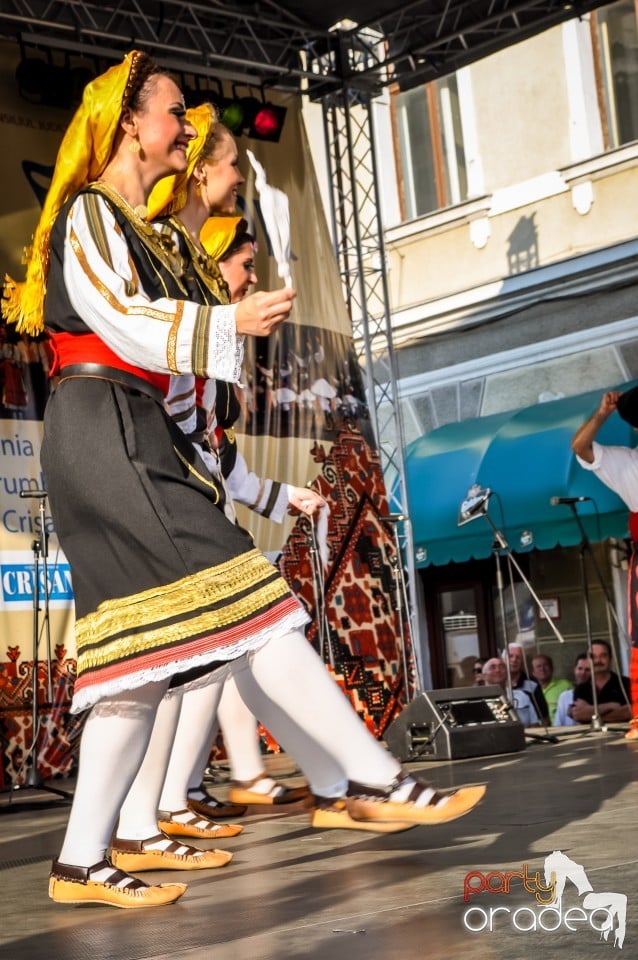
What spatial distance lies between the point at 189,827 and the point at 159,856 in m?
0.72

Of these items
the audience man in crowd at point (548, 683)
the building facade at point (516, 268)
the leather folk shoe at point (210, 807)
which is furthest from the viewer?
the building facade at point (516, 268)

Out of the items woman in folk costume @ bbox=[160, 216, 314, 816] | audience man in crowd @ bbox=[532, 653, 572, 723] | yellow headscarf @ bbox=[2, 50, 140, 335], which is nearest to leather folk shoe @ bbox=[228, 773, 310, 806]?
woman in folk costume @ bbox=[160, 216, 314, 816]

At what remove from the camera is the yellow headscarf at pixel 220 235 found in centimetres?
447

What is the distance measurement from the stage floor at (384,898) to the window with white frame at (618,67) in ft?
32.3

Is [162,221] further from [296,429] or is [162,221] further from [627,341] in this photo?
[627,341]

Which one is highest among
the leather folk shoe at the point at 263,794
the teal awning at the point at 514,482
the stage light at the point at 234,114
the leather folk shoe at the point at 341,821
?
the stage light at the point at 234,114

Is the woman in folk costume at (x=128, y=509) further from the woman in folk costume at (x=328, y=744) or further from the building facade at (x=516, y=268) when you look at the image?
the building facade at (x=516, y=268)

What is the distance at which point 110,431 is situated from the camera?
9.43ft

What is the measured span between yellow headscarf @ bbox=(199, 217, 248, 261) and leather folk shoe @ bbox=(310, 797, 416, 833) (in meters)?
2.04

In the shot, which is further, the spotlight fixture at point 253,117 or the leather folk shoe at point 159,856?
the spotlight fixture at point 253,117

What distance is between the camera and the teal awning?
37.0ft

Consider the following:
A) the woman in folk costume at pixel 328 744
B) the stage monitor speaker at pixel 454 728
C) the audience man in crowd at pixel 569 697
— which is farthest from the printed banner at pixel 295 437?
the woman in folk costume at pixel 328 744

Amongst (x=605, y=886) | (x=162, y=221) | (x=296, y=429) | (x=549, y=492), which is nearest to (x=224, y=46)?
(x=296, y=429)

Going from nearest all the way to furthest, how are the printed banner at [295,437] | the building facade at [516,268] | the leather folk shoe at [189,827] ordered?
the leather folk shoe at [189,827] < the printed banner at [295,437] < the building facade at [516,268]
